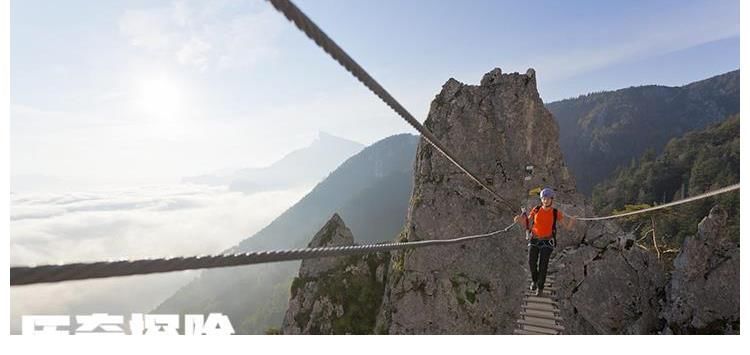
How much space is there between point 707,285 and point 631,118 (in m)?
157

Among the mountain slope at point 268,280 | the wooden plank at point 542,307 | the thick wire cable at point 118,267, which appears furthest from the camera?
the mountain slope at point 268,280

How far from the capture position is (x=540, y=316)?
31.4 feet

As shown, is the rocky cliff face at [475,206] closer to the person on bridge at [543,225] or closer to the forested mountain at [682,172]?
the person on bridge at [543,225]

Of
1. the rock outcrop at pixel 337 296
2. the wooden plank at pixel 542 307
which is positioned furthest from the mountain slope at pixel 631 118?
the wooden plank at pixel 542 307

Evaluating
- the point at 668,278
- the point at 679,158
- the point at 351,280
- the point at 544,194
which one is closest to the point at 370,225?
the point at 679,158

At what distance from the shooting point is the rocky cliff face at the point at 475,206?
2145 cm

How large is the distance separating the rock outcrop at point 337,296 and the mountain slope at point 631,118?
365ft

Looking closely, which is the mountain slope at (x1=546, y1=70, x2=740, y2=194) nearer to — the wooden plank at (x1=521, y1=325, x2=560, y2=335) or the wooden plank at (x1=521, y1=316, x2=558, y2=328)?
the wooden plank at (x1=521, y1=316, x2=558, y2=328)

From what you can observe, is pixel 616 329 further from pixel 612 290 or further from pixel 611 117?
pixel 611 117

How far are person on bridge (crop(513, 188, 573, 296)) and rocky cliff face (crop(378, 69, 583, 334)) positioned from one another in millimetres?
12426

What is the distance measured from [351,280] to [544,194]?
21.5 meters

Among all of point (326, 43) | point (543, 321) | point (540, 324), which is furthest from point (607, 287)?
point (326, 43)

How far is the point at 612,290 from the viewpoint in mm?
18000

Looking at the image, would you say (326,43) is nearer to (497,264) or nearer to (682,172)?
(497,264)
